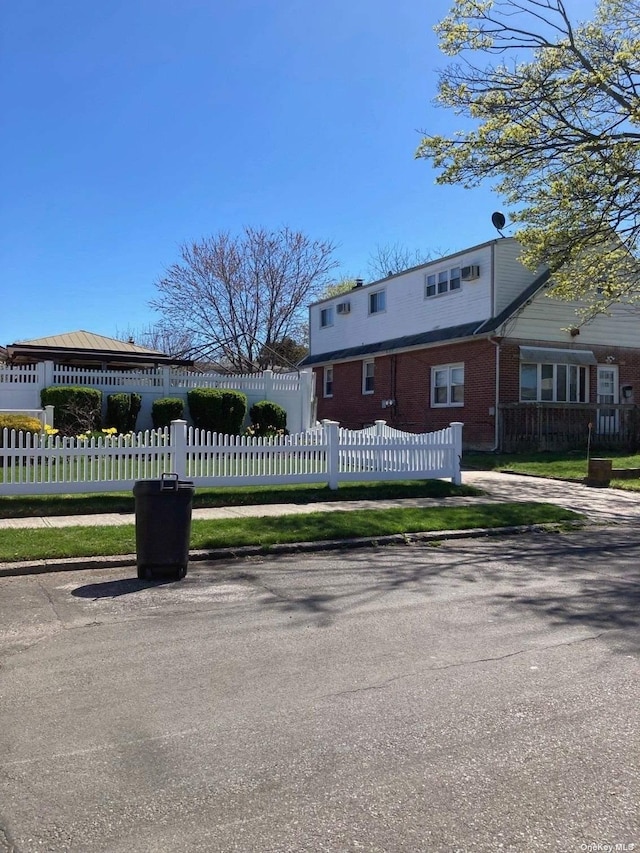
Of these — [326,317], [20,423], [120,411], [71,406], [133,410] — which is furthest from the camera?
[326,317]

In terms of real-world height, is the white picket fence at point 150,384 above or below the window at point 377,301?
below

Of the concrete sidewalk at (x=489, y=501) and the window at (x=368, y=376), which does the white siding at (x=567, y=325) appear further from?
the window at (x=368, y=376)

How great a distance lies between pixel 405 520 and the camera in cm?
1051

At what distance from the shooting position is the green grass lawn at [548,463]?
17016 millimetres

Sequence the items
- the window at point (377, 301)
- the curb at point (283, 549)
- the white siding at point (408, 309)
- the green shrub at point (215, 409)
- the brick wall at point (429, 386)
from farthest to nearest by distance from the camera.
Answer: the window at point (377, 301), the white siding at point (408, 309), the brick wall at point (429, 386), the green shrub at point (215, 409), the curb at point (283, 549)

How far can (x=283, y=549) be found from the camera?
8859 millimetres

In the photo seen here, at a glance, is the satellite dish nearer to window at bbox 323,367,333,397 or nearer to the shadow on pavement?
window at bbox 323,367,333,397

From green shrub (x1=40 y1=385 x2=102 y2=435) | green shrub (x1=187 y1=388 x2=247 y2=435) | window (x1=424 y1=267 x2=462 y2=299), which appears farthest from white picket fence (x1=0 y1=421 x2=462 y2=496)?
window (x1=424 y1=267 x2=462 y2=299)

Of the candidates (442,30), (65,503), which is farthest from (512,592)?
(442,30)

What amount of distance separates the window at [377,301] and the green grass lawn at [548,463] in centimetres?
863

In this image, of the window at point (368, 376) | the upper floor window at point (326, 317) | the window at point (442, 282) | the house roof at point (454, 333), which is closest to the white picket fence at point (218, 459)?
the house roof at point (454, 333)

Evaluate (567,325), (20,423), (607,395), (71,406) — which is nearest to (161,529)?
(20,423)

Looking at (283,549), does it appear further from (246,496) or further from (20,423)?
Answer: (20,423)

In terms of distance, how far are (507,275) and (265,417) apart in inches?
336
